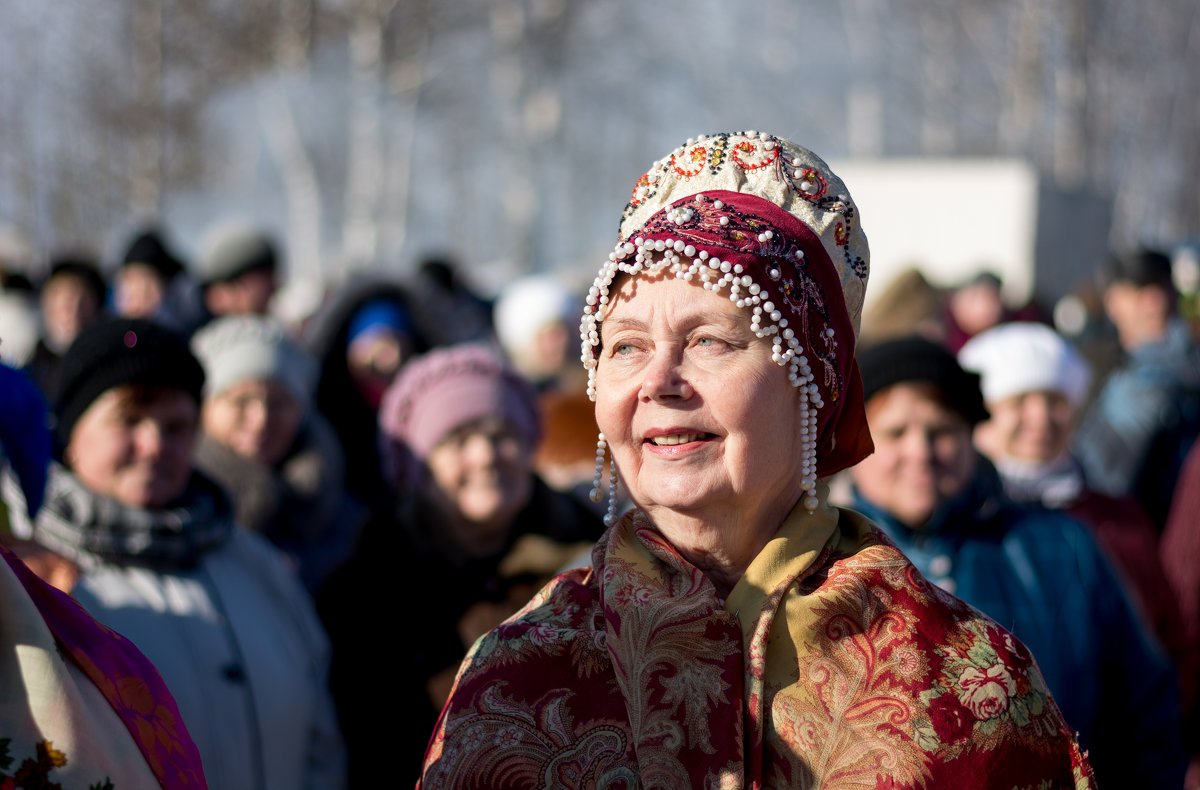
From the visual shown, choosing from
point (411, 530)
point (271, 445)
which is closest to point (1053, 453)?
point (411, 530)

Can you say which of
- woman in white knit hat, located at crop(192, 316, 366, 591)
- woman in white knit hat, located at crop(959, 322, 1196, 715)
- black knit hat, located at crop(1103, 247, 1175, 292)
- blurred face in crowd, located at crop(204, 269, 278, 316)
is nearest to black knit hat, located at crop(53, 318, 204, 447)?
woman in white knit hat, located at crop(192, 316, 366, 591)

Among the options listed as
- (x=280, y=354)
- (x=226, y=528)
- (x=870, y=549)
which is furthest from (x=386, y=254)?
(x=870, y=549)

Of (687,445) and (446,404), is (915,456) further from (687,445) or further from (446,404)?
(687,445)

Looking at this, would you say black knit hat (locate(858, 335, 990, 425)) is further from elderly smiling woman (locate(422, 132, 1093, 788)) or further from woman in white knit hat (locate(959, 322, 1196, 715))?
elderly smiling woman (locate(422, 132, 1093, 788))

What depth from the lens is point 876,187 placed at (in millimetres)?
16922

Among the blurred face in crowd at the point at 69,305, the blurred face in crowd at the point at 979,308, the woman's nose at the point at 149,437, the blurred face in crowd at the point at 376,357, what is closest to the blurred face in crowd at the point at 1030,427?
the woman's nose at the point at 149,437

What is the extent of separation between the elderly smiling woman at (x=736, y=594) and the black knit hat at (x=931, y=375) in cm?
151

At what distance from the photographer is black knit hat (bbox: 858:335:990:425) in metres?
3.92

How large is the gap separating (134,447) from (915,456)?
75.5 inches

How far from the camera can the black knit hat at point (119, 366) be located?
381cm

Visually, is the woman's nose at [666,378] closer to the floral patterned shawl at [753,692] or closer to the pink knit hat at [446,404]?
the floral patterned shawl at [753,692]

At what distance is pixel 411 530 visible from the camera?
174 inches

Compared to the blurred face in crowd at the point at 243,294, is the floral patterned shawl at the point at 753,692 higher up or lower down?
higher up

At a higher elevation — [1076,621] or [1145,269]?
[1145,269]
